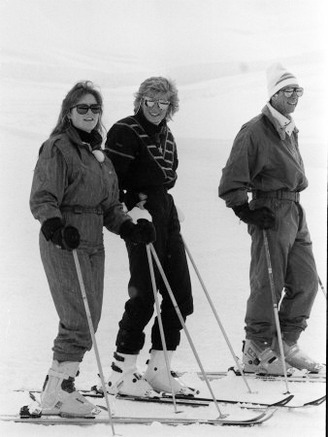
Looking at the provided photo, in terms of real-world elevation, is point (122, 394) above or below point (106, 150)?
below

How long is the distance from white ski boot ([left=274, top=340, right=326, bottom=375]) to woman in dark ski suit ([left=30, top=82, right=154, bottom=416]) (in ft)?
5.45

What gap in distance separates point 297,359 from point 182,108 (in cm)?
798

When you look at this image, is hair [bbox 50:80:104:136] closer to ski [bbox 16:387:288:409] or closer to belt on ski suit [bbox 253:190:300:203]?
ski [bbox 16:387:288:409]

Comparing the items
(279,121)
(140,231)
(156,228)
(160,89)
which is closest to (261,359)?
(156,228)

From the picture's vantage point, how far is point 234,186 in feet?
16.7

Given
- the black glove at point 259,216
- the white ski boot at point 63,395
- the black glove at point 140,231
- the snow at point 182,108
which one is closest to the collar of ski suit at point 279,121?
the black glove at point 259,216

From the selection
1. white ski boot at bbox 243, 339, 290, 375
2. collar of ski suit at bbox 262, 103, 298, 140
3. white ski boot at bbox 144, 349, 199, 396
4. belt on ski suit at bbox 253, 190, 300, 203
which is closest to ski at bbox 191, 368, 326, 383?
white ski boot at bbox 243, 339, 290, 375

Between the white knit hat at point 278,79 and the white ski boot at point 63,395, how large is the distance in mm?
2239

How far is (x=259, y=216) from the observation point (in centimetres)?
502

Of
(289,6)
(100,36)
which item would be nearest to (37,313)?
(100,36)

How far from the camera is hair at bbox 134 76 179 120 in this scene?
454 cm

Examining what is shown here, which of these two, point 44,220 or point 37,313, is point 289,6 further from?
point 44,220

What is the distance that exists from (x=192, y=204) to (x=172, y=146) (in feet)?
18.9

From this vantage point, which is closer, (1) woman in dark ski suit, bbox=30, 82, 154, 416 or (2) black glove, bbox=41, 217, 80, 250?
(2) black glove, bbox=41, 217, 80, 250
